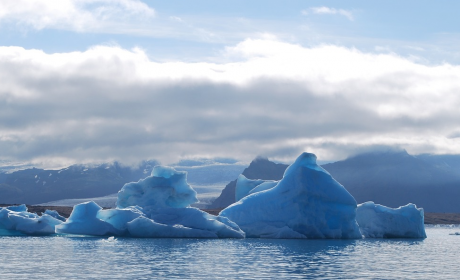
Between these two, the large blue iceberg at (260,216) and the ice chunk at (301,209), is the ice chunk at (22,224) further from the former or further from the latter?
the ice chunk at (301,209)

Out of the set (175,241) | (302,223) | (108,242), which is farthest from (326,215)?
(108,242)

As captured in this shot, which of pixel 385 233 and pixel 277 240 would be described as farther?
pixel 385 233

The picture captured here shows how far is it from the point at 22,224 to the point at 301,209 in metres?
19.9

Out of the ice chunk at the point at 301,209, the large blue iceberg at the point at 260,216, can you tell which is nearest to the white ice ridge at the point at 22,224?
the large blue iceberg at the point at 260,216

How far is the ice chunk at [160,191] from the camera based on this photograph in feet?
157

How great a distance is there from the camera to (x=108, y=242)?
41281mm

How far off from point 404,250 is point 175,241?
1422 cm

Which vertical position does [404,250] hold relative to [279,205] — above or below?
below

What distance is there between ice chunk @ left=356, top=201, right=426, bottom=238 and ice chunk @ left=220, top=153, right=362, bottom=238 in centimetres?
615

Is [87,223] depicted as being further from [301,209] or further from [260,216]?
[301,209]

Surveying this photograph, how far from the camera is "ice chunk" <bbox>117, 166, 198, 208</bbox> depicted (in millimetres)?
47781

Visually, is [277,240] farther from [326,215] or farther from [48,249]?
[48,249]

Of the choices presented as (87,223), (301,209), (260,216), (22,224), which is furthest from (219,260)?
(22,224)

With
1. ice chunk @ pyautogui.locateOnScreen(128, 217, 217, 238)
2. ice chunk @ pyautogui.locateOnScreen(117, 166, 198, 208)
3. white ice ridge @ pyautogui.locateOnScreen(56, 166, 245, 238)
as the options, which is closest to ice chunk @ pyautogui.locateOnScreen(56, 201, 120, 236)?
white ice ridge @ pyautogui.locateOnScreen(56, 166, 245, 238)
